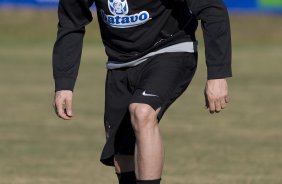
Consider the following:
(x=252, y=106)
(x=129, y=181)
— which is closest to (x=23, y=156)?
(x=129, y=181)

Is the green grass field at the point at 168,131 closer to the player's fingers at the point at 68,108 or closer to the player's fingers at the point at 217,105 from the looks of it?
the player's fingers at the point at 68,108

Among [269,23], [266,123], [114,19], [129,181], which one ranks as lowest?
[269,23]

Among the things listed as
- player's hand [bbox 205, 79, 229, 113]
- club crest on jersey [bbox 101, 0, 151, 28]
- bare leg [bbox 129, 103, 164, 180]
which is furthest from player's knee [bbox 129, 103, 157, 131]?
club crest on jersey [bbox 101, 0, 151, 28]

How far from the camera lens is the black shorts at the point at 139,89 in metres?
6.73

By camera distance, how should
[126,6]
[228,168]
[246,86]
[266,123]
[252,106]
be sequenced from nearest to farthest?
[126,6]
[228,168]
[266,123]
[252,106]
[246,86]

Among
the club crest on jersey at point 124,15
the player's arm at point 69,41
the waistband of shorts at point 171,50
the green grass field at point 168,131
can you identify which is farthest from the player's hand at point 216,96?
the green grass field at point 168,131

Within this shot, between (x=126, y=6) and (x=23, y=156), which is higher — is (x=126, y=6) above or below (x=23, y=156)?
above

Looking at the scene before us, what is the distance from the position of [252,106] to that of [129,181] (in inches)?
300

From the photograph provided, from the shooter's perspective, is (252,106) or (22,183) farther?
(252,106)

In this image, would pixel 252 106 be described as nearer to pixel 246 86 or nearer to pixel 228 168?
pixel 246 86

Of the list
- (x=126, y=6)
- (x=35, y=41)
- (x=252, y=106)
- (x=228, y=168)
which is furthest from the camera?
(x=35, y=41)

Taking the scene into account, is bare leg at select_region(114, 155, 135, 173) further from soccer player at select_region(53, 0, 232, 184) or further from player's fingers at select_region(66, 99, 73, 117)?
player's fingers at select_region(66, 99, 73, 117)

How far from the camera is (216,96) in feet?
21.0

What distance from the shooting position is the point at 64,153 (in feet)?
34.9
